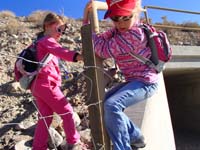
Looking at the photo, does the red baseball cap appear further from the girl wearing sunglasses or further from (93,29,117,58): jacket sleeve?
(93,29,117,58): jacket sleeve

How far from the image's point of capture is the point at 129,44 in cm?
346

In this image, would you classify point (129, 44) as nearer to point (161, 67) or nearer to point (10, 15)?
point (161, 67)

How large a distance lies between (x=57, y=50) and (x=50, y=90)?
1.68 ft

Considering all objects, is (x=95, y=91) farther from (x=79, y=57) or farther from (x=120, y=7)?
(x=120, y=7)

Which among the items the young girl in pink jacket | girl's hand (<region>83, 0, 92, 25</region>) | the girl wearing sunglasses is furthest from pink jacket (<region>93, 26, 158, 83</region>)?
the young girl in pink jacket

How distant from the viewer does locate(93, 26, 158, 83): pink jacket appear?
3457 millimetres

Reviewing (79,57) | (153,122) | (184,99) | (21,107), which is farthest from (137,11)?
(184,99)

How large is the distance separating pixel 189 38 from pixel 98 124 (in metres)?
18.6

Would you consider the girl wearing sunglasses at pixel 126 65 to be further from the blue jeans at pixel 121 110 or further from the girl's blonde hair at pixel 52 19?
the girl's blonde hair at pixel 52 19

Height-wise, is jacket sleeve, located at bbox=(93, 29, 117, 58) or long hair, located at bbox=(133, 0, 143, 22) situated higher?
long hair, located at bbox=(133, 0, 143, 22)

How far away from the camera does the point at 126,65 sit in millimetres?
3559

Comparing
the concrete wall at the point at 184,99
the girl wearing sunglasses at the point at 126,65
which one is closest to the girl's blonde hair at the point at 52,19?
the girl wearing sunglasses at the point at 126,65

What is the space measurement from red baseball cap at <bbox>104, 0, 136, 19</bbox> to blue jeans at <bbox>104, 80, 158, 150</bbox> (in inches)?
21.8

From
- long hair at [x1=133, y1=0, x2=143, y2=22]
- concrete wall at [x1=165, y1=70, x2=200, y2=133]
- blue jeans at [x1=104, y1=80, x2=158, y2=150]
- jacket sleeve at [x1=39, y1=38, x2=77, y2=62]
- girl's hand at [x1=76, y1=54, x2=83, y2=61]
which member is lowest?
concrete wall at [x1=165, y1=70, x2=200, y2=133]
